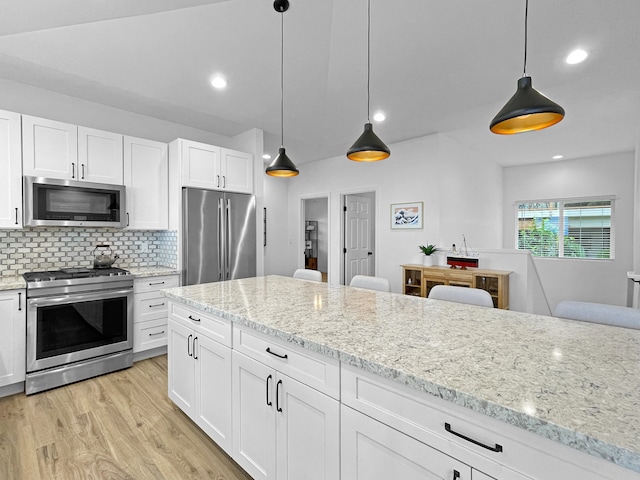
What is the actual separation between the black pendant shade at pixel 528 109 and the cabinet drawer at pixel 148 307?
11.1ft

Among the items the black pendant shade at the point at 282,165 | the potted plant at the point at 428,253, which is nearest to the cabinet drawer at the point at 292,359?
the black pendant shade at the point at 282,165

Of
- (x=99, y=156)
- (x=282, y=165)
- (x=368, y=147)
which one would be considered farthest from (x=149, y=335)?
(x=368, y=147)

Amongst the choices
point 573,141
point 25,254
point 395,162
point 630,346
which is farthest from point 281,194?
point 630,346

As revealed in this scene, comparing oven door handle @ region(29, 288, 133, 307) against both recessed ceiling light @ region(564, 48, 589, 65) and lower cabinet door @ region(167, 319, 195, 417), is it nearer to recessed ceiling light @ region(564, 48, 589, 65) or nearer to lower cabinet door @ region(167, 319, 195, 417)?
lower cabinet door @ region(167, 319, 195, 417)

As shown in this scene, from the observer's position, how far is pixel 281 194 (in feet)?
22.7

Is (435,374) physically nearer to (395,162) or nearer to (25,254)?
(25,254)

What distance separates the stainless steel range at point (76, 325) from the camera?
2633 millimetres

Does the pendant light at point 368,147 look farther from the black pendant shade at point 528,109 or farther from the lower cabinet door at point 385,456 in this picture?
the lower cabinet door at point 385,456

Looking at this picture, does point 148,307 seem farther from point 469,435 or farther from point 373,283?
point 469,435

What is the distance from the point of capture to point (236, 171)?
4.05 metres

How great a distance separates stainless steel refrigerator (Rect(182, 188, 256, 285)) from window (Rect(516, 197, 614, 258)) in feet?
19.3

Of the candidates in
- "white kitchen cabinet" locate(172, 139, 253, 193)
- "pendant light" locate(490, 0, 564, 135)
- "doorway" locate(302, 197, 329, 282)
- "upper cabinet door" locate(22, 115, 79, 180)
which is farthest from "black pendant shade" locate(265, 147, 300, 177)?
"doorway" locate(302, 197, 329, 282)

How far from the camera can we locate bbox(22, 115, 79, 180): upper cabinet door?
279cm

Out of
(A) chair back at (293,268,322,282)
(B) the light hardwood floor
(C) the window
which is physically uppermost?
(C) the window
